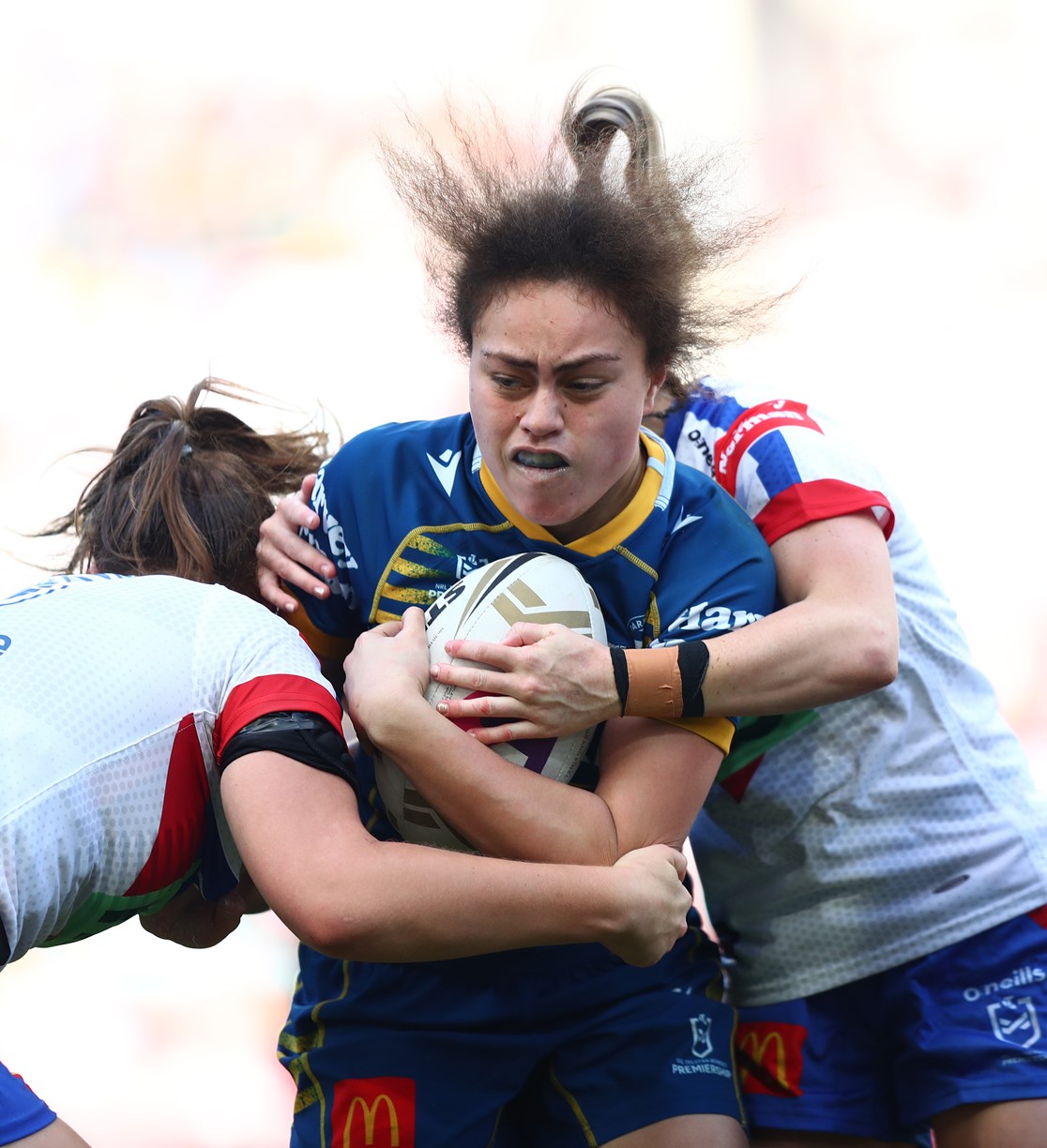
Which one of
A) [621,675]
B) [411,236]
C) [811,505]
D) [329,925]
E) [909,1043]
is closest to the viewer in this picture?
[329,925]

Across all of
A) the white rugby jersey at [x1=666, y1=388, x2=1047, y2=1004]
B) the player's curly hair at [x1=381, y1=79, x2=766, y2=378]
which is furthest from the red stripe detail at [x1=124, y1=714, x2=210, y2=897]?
the white rugby jersey at [x1=666, y1=388, x2=1047, y2=1004]

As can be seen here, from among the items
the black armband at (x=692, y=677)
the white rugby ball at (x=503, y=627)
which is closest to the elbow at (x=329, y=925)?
the white rugby ball at (x=503, y=627)

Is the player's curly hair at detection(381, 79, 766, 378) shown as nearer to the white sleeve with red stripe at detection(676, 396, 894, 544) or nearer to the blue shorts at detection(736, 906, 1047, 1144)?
the white sleeve with red stripe at detection(676, 396, 894, 544)

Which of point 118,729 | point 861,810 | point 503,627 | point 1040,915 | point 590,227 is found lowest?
point 1040,915

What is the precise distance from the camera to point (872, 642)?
2.01 meters

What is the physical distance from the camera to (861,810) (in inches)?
90.5

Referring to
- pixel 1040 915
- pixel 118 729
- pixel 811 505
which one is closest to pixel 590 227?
pixel 811 505

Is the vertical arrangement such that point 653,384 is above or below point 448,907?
above

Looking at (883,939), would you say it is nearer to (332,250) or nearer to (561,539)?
(561,539)

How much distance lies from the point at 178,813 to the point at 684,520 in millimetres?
874

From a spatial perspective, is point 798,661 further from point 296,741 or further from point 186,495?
point 186,495

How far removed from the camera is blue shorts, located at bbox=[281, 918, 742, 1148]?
2.05m

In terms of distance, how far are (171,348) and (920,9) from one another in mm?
3809

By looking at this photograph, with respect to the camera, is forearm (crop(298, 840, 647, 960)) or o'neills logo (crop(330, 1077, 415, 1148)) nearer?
forearm (crop(298, 840, 647, 960))
